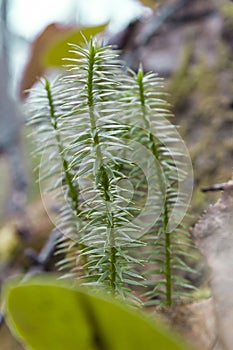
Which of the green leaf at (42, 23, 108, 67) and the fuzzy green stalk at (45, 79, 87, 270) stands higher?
the green leaf at (42, 23, 108, 67)

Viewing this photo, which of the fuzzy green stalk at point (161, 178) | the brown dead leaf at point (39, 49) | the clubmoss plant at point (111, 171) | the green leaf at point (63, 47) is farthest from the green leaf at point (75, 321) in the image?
the brown dead leaf at point (39, 49)

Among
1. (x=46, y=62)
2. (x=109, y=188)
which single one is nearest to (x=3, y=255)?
(x=46, y=62)

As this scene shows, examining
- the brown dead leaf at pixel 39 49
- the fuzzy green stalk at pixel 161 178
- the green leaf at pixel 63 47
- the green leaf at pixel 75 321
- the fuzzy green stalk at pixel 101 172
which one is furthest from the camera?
the brown dead leaf at pixel 39 49

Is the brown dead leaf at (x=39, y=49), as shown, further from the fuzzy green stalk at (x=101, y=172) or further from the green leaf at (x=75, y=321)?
the green leaf at (x=75, y=321)

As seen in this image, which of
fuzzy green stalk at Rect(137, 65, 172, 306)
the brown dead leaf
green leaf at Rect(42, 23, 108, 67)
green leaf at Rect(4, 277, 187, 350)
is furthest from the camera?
the brown dead leaf

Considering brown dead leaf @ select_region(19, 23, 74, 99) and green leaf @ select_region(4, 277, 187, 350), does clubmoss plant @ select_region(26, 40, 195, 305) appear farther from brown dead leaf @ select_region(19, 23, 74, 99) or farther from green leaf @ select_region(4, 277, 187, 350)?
brown dead leaf @ select_region(19, 23, 74, 99)

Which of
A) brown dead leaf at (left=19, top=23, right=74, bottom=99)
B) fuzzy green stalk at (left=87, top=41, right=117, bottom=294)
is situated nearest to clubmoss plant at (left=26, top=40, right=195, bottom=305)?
fuzzy green stalk at (left=87, top=41, right=117, bottom=294)
